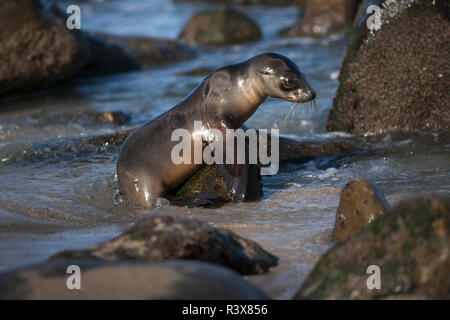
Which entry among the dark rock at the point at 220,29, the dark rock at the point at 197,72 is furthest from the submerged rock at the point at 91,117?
the dark rock at the point at 220,29

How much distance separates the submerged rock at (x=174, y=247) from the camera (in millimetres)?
3562

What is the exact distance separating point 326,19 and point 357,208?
42.8ft

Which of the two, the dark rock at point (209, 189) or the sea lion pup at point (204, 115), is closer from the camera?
the dark rock at point (209, 189)

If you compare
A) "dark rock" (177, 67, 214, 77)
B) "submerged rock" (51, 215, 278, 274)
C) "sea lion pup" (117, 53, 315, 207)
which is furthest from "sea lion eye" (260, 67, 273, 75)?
"dark rock" (177, 67, 214, 77)

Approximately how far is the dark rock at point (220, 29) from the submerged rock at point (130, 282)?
14.0 meters

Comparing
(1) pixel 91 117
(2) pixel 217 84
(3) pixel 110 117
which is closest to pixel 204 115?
(2) pixel 217 84

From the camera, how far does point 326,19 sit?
54.4ft

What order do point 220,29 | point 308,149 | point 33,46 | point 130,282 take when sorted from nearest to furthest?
point 130,282 < point 308,149 < point 33,46 < point 220,29

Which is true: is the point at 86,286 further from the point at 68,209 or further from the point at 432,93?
the point at 432,93

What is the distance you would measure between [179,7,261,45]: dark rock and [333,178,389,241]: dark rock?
42.2 feet

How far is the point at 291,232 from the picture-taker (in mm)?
4617

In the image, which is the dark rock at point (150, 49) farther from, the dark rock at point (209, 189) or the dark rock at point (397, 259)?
the dark rock at point (397, 259)

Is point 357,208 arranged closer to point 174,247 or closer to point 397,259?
point 397,259
